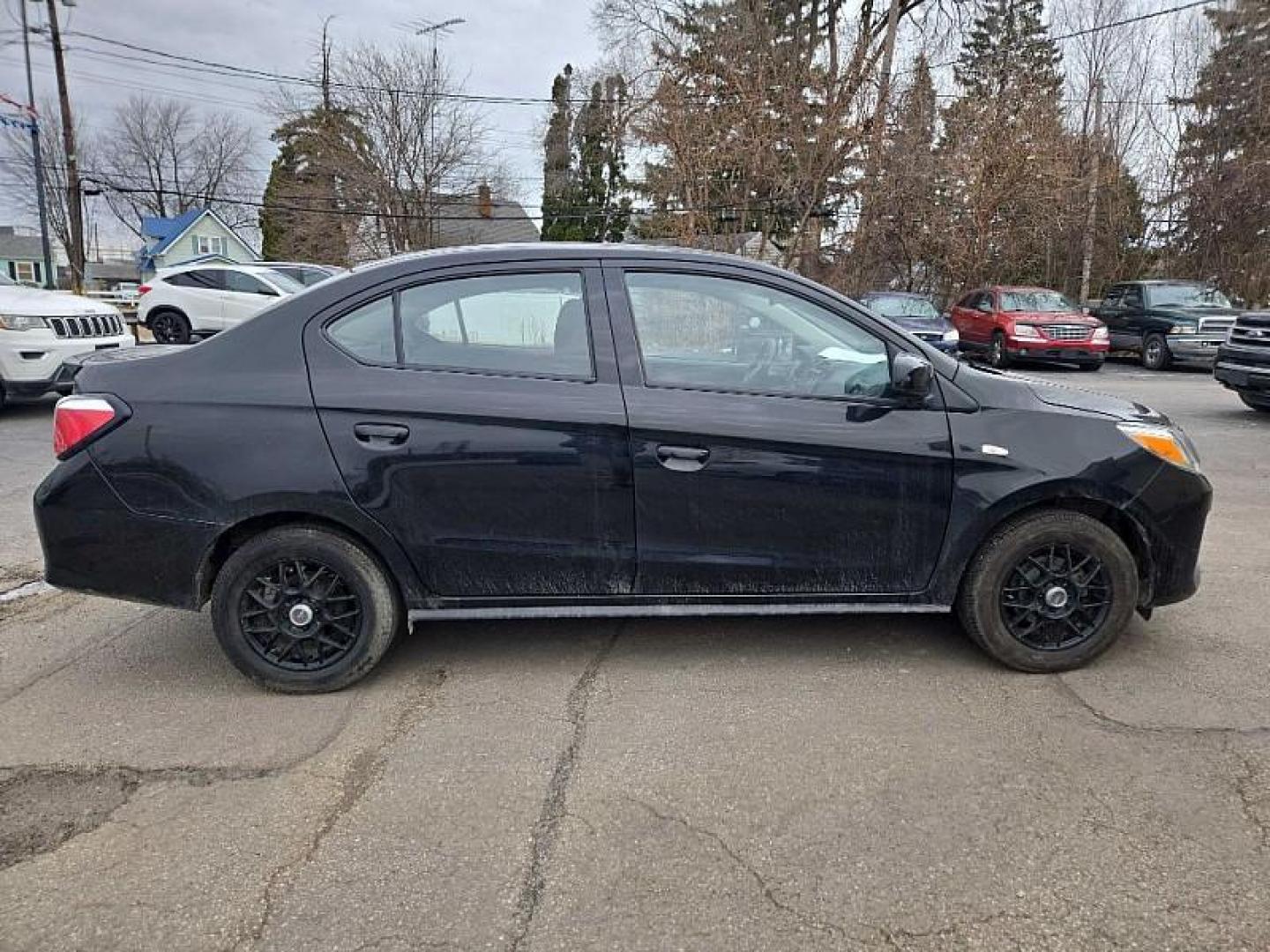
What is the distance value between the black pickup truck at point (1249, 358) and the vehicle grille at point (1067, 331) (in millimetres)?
6504

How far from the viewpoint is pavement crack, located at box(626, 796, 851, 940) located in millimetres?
2131

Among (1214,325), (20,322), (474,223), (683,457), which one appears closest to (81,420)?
(683,457)

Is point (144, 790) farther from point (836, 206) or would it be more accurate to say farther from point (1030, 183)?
point (1030, 183)

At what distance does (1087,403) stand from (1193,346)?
15449 mm

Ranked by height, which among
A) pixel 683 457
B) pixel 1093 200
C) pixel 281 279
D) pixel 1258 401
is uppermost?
pixel 1093 200

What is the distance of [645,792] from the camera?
2.71 m

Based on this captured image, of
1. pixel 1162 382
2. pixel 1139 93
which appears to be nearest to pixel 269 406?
pixel 1162 382

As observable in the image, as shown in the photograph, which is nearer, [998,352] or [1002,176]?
[998,352]

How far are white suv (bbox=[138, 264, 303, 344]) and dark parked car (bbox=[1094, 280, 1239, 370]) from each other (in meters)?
16.7

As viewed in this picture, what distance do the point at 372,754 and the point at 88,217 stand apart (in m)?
72.2

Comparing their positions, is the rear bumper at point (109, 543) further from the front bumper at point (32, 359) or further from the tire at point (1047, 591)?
the front bumper at point (32, 359)

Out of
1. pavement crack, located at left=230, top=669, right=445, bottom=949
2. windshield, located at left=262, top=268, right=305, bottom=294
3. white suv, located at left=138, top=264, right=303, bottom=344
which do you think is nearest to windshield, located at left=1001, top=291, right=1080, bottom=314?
windshield, located at left=262, top=268, right=305, bottom=294

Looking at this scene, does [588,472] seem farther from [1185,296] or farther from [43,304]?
[1185,296]

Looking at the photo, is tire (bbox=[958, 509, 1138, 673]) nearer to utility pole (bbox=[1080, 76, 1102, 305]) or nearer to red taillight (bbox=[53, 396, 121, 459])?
red taillight (bbox=[53, 396, 121, 459])
